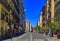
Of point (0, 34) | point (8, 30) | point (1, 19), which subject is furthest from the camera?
point (8, 30)

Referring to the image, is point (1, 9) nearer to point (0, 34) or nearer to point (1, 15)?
point (1, 15)

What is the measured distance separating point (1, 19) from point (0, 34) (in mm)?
5141

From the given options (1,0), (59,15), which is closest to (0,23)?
(1,0)

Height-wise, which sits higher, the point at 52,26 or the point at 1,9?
the point at 1,9

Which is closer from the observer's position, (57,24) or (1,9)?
(1,9)

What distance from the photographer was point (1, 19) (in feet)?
193

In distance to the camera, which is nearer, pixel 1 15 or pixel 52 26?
pixel 1 15

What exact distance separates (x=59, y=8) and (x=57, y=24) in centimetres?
2281

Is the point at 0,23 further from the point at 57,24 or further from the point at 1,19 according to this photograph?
the point at 57,24

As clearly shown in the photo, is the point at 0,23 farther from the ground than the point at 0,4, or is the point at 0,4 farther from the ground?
the point at 0,4

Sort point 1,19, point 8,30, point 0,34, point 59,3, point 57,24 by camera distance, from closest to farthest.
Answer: point 0,34 < point 1,19 < point 57,24 < point 8,30 < point 59,3

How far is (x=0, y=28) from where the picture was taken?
5634 centimetres

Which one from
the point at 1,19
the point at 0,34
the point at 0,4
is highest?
the point at 0,4

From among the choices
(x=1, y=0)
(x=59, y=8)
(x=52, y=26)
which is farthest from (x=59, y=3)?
(x=1, y=0)
